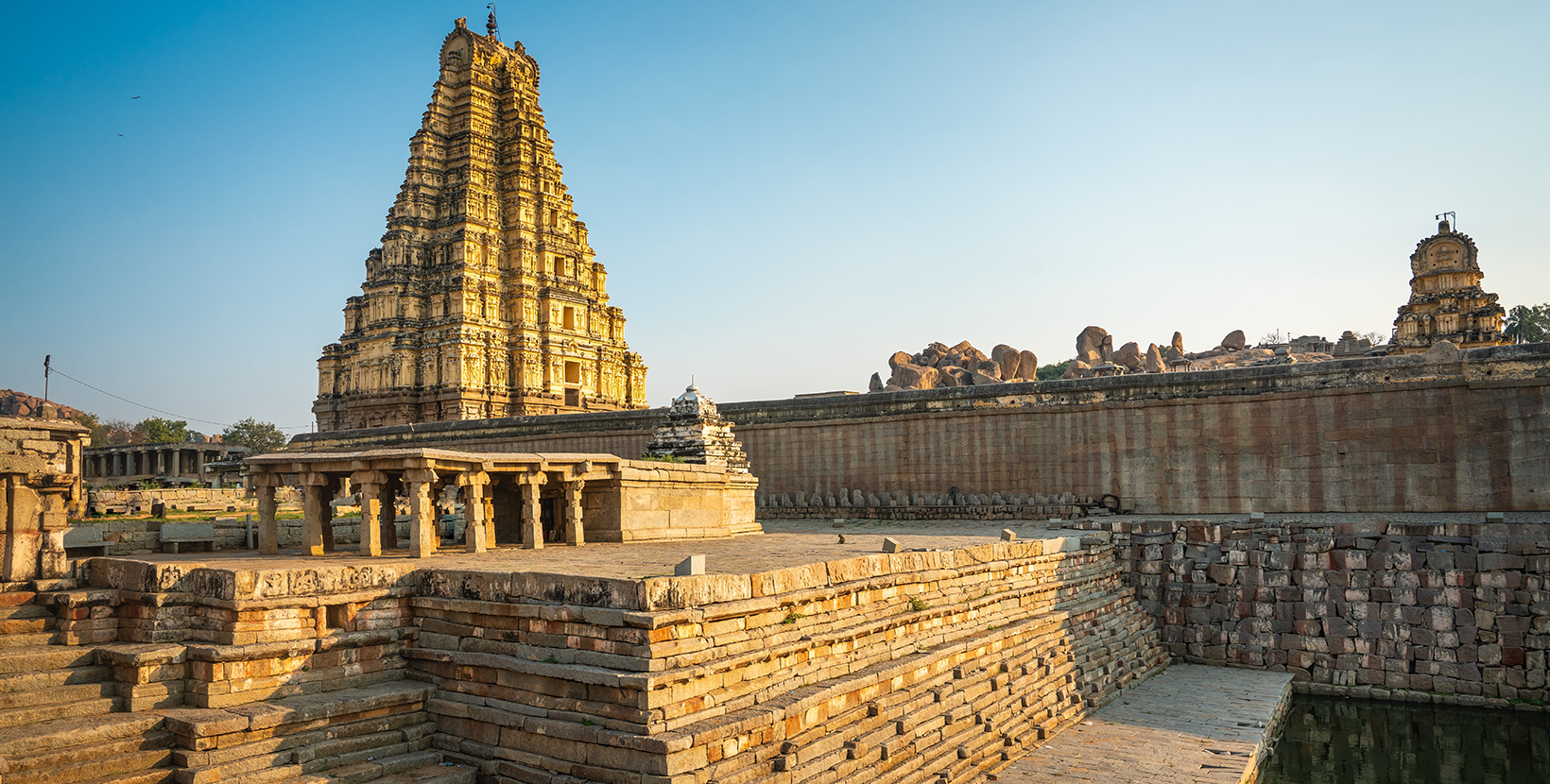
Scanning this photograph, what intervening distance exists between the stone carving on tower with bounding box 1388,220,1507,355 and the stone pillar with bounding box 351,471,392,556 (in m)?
38.2

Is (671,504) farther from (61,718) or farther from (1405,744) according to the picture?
(1405,744)

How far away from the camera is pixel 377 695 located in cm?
805

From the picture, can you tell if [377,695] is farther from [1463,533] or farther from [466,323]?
[466,323]

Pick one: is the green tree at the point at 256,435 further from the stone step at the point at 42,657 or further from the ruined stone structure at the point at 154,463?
the stone step at the point at 42,657

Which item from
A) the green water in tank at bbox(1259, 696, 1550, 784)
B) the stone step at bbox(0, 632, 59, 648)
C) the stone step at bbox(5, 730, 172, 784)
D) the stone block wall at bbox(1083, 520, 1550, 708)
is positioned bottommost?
the green water in tank at bbox(1259, 696, 1550, 784)

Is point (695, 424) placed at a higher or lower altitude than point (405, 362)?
lower

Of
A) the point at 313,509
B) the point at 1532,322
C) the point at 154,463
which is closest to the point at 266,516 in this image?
the point at 313,509

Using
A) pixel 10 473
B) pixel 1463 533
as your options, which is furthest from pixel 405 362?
pixel 1463 533

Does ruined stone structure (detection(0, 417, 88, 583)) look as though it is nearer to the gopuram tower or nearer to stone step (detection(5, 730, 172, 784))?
stone step (detection(5, 730, 172, 784))

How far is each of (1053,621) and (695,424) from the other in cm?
807

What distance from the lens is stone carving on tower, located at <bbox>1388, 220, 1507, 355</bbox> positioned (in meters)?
37.2

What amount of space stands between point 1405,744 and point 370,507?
1448 centimetres

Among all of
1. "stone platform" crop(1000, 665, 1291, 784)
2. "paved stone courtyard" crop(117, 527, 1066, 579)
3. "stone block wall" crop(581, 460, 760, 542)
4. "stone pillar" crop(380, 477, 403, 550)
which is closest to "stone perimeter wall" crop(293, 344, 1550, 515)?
"stone platform" crop(1000, 665, 1291, 784)

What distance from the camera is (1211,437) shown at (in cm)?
1870
